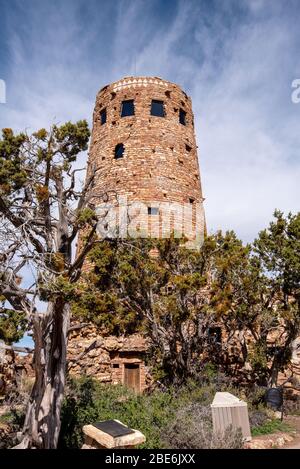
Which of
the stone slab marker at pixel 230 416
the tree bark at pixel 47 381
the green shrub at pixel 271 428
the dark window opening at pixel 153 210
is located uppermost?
the dark window opening at pixel 153 210

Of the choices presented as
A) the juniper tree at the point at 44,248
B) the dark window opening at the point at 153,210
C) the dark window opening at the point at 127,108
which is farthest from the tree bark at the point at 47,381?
the dark window opening at the point at 127,108

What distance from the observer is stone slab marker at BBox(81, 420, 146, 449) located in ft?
20.2

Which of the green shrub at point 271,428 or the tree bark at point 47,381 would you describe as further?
the green shrub at point 271,428

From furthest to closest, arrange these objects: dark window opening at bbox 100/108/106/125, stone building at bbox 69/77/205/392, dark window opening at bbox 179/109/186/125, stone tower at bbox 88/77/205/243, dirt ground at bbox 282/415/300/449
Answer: dark window opening at bbox 100/108/106/125 < dark window opening at bbox 179/109/186/125 < stone tower at bbox 88/77/205/243 < stone building at bbox 69/77/205/392 < dirt ground at bbox 282/415/300/449

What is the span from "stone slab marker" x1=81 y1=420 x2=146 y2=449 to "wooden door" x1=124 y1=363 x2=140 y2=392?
831 centimetres

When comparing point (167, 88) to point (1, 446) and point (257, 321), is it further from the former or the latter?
point (1, 446)

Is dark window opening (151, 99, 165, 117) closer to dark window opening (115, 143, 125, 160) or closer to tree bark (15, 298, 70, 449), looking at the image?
dark window opening (115, 143, 125, 160)

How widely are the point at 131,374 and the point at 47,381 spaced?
27.7ft

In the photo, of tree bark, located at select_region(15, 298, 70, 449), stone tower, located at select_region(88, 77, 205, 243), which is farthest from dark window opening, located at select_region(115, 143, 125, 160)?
tree bark, located at select_region(15, 298, 70, 449)

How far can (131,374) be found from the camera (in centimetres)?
1501

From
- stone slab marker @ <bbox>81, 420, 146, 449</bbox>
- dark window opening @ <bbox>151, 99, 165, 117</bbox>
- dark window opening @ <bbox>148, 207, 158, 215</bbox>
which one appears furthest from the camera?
dark window opening @ <bbox>151, 99, 165, 117</bbox>

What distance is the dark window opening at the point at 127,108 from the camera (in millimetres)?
19297

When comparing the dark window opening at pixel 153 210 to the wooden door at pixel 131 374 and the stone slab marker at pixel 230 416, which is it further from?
the stone slab marker at pixel 230 416

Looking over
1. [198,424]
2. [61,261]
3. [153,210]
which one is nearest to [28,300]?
[61,261]
